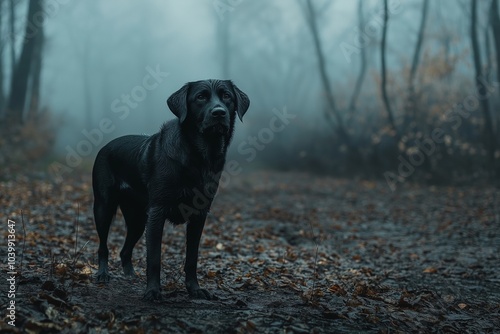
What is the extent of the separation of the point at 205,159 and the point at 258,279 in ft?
6.22

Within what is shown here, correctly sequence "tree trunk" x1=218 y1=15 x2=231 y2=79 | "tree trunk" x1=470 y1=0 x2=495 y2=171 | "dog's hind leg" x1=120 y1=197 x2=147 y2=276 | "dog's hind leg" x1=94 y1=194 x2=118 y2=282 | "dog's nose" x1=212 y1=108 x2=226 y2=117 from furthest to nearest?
"tree trunk" x1=218 y1=15 x2=231 y2=79 → "tree trunk" x1=470 y1=0 x2=495 y2=171 → "dog's hind leg" x1=120 y1=197 x2=147 y2=276 → "dog's hind leg" x1=94 y1=194 x2=118 y2=282 → "dog's nose" x1=212 y1=108 x2=226 y2=117

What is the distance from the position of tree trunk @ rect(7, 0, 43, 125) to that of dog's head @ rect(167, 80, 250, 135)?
1597 cm

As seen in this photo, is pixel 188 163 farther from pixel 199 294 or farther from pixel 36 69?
pixel 36 69

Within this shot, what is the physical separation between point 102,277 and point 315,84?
133 ft

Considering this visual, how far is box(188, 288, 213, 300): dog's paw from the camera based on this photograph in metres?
4.34

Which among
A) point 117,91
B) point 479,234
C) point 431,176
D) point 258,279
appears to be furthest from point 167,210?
point 117,91

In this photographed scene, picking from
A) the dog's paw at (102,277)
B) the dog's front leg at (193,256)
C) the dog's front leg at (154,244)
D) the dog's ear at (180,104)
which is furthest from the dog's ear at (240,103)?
the dog's paw at (102,277)

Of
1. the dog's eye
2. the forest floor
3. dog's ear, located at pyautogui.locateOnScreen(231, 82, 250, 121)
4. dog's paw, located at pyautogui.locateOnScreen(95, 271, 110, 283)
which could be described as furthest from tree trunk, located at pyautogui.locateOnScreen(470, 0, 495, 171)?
dog's paw, located at pyautogui.locateOnScreen(95, 271, 110, 283)

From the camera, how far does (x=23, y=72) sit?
17.9m

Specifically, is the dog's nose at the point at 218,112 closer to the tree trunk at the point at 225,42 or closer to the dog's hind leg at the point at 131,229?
the dog's hind leg at the point at 131,229

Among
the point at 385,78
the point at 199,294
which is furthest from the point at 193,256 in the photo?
the point at 385,78

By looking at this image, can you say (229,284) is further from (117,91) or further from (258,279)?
(117,91)

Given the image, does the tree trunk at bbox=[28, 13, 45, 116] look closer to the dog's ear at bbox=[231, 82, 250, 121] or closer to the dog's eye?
the dog's ear at bbox=[231, 82, 250, 121]

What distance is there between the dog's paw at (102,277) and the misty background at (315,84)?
1185cm
